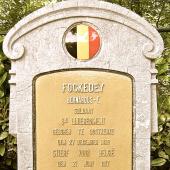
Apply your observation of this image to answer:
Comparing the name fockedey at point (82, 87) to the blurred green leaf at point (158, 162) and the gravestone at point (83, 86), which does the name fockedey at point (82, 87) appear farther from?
the blurred green leaf at point (158, 162)

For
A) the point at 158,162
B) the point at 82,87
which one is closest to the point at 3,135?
the point at 82,87

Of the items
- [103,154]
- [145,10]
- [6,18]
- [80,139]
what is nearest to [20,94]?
[80,139]

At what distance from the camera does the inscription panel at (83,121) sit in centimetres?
377

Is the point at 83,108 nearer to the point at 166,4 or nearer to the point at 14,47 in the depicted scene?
the point at 14,47

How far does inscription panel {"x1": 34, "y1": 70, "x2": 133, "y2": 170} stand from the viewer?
3768 mm

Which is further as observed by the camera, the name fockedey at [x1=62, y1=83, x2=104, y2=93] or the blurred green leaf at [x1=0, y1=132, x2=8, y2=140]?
the blurred green leaf at [x1=0, y1=132, x2=8, y2=140]

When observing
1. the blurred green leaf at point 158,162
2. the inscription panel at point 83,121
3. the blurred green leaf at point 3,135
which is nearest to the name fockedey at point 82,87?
the inscription panel at point 83,121

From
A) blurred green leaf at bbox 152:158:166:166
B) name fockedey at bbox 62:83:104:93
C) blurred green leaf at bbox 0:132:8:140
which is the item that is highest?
name fockedey at bbox 62:83:104:93

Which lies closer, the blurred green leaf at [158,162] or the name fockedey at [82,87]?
the name fockedey at [82,87]

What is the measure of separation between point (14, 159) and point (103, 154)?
4.11ft

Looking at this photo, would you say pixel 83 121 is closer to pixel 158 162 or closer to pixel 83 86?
pixel 83 86

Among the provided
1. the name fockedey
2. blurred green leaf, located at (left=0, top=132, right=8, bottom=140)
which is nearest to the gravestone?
the name fockedey

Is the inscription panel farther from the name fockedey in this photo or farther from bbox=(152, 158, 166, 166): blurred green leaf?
bbox=(152, 158, 166, 166): blurred green leaf

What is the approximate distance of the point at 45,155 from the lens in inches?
151
